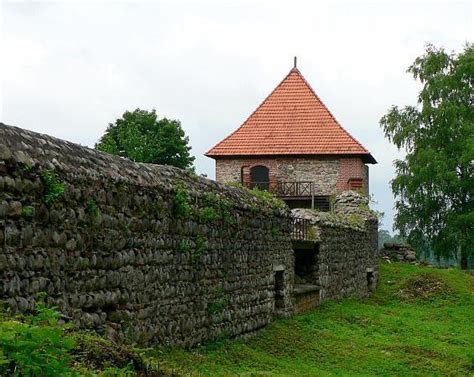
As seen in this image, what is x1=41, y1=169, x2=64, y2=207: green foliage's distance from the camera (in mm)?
6926

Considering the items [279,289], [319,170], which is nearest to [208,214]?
[279,289]

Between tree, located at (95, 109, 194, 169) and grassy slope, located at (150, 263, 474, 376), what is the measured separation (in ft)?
89.9

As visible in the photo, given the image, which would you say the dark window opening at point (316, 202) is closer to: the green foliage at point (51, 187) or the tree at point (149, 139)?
the tree at point (149, 139)

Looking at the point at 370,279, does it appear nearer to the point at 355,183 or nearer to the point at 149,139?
the point at 355,183

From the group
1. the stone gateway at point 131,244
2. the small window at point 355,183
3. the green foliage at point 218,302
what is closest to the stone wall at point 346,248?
the stone gateway at point 131,244

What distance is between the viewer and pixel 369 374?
1176 cm

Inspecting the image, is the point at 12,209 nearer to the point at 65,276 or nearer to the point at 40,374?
the point at 65,276

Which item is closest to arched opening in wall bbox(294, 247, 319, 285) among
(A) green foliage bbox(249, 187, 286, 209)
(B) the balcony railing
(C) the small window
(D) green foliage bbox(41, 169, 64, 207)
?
(A) green foliage bbox(249, 187, 286, 209)

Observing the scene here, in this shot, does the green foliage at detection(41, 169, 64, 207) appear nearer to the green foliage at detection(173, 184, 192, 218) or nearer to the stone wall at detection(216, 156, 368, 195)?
the green foliage at detection(173, 184, 192, 218)

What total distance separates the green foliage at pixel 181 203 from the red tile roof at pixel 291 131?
2525 centimetres

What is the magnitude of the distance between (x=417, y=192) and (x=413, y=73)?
5596 mm

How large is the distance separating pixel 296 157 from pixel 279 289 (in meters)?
20.2

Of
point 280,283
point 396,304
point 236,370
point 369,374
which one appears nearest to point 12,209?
point 236,370

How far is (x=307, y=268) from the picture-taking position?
19453mm
